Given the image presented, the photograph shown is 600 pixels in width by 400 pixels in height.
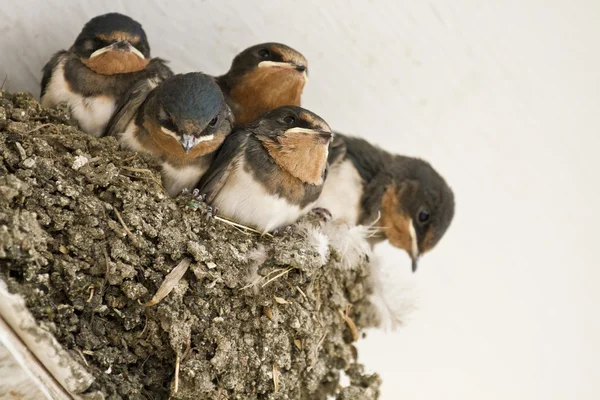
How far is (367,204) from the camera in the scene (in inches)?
136

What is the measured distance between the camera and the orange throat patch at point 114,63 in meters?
2.97

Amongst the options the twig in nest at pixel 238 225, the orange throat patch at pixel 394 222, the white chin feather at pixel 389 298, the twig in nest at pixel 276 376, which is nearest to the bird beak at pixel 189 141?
the twig in nest at pixel 238 225

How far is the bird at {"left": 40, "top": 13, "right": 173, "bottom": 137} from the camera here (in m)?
2.96

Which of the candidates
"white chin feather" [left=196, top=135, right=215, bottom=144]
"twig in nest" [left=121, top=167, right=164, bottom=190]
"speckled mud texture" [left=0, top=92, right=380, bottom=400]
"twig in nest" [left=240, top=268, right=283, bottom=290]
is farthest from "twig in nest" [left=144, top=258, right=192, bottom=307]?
"white chin feather" [left=196, top=135, right=215, bottom=144]

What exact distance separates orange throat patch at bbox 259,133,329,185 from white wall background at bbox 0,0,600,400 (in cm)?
61

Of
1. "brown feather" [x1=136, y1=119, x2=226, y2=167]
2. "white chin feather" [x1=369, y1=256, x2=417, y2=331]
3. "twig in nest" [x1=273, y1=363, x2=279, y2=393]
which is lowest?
"twig in nest" [x1=273, y1=363, x2=279, y2=393]

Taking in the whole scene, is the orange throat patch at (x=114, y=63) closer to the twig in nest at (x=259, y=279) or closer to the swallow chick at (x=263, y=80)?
the swallow chick at (x=263, y=80)

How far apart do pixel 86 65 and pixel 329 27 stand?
37.5 inches

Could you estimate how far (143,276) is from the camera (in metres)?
2.52

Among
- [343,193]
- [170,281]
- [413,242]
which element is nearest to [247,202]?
[170,281]

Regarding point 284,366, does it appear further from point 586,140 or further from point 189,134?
point 586,140

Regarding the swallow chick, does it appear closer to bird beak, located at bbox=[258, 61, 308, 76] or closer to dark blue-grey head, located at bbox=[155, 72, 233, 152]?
bird beak, located at bbox=[258, 61, 308, 76]

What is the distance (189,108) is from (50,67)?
61 centimetres

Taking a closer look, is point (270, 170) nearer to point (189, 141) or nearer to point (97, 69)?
point (189, 141)
